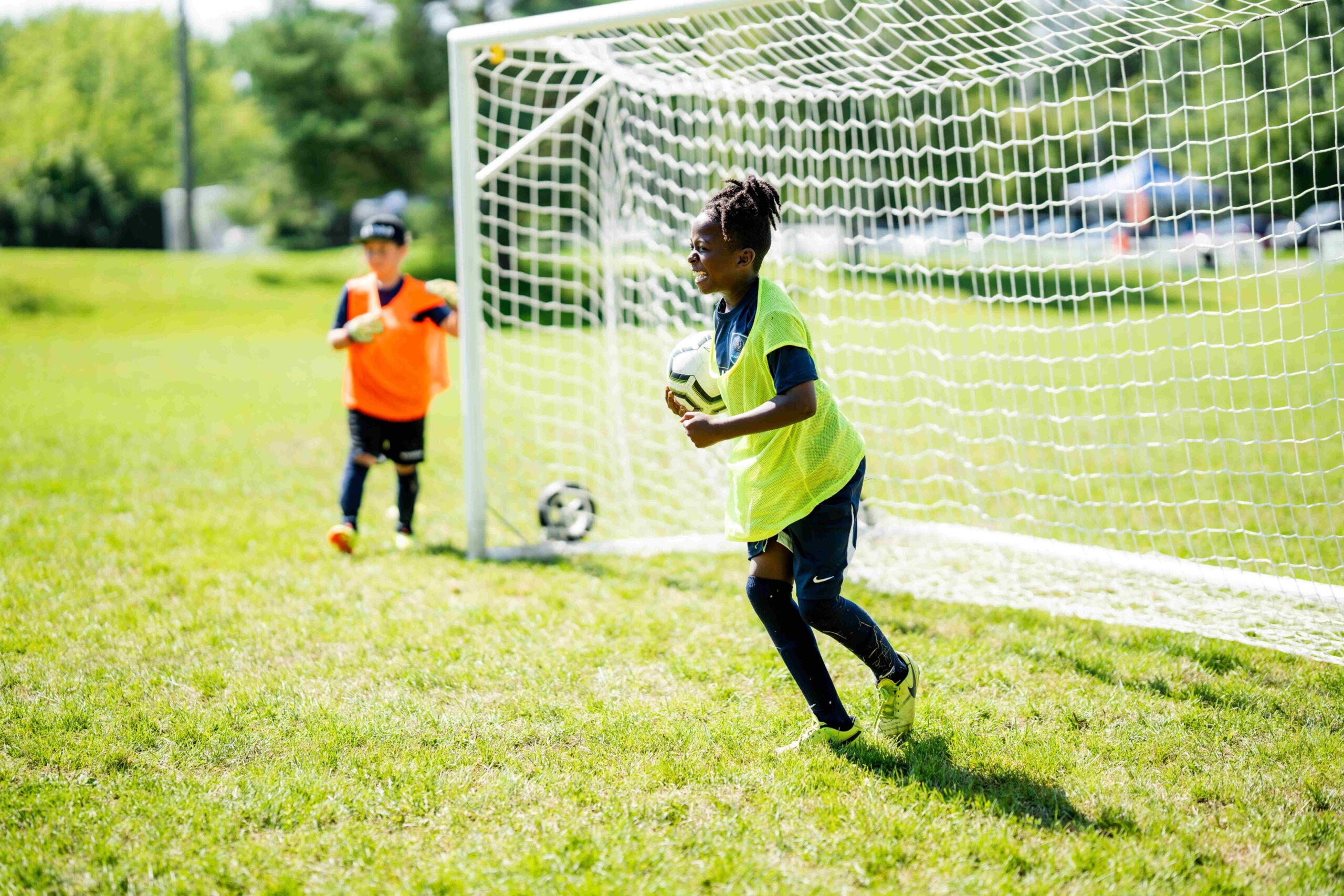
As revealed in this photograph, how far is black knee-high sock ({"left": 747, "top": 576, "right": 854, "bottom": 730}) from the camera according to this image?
3404 millimetres

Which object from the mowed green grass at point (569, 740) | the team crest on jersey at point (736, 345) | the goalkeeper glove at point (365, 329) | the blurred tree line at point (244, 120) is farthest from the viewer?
the blurred tree line at point (244, 120)

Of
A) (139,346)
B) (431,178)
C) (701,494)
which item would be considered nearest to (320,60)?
(431,178)

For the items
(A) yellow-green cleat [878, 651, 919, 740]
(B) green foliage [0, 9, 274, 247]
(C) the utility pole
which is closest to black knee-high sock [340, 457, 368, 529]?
(A) yellow-green cleat [878, 651, 919, 740]

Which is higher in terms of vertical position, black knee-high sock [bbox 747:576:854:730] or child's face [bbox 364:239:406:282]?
child's face [bbox 364:239:406:282]

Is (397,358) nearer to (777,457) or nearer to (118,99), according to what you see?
(777,457)

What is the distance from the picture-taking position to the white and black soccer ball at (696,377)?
3400 mm

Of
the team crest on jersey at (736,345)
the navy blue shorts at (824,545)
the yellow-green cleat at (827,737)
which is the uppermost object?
the team crest on jersey at (736,345)

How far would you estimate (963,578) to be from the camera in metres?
5.23

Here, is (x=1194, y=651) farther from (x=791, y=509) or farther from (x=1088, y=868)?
(x=791, y=509)

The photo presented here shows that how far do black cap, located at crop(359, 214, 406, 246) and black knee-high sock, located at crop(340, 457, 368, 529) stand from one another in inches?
49.6

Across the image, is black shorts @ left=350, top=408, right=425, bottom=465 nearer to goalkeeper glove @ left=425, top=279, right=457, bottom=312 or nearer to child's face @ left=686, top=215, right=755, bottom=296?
goalkeeper glove @ left=425, top=279, right=457, bottom=312

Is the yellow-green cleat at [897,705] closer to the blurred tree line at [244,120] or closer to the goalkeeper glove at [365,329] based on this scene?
the goalkeeper glove at [365,329]

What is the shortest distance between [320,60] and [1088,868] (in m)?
27.3

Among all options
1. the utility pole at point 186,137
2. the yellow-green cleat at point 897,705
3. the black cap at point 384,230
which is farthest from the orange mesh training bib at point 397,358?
the utility pole at point 186,137
